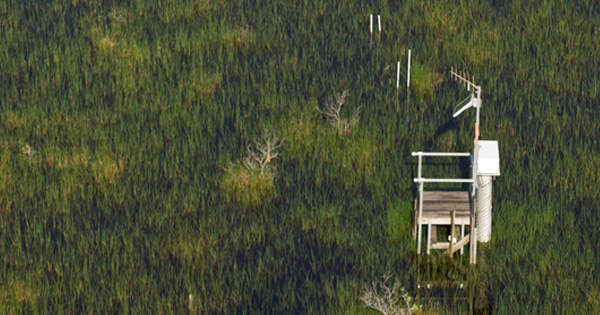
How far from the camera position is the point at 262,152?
42.4 m

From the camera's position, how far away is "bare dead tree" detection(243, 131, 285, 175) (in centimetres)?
4122

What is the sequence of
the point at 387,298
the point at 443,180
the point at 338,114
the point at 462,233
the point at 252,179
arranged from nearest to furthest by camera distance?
the point at 387,298
the point at 443,180
the point at 462,233
the point at 252,179
the point at 338,114

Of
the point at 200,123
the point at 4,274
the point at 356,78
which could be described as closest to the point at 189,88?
the point at 200,123

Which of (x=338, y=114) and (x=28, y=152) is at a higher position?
(x=338, y=114)

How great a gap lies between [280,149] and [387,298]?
25.7 feet

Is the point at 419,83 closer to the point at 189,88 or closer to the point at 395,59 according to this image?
the point at 395,59

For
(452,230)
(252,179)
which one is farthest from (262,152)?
(452,230)

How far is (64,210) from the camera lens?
40438 millimetres

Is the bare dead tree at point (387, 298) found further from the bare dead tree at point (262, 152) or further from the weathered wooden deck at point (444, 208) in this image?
the bare dead tree at point (262, 152)

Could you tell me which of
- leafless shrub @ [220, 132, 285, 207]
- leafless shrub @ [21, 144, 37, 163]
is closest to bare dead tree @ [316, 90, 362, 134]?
leafless shrub @ [220, 132, 285, 207]

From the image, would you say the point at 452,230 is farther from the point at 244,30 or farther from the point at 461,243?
the point at 244,30

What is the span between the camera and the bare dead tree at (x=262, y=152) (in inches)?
1623

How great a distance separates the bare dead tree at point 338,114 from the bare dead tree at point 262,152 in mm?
1772

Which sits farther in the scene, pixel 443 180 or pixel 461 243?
pixel 461 243
